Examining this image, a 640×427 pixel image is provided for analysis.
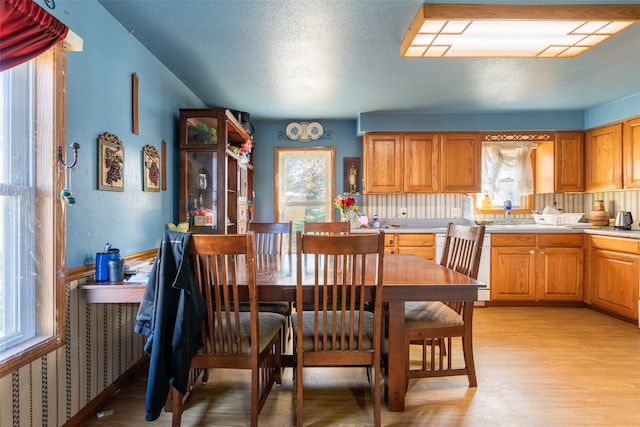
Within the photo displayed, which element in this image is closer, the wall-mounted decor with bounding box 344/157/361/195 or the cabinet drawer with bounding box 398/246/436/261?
the cabinet drawer with bounding box 398/246/436/261

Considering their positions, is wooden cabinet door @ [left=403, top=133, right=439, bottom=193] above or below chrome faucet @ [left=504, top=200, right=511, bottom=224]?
above

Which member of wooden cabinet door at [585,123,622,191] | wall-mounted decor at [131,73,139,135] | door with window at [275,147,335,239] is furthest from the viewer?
door with window at [275,147,335,239]

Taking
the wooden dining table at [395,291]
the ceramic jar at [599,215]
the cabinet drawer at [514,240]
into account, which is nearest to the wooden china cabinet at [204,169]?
the wooden dining table at [395,291]

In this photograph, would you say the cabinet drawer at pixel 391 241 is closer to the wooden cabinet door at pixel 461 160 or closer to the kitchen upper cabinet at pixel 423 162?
the kitchen upper cabinet at pixel 423 162

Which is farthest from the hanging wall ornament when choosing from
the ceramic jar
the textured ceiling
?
the ceramic jar

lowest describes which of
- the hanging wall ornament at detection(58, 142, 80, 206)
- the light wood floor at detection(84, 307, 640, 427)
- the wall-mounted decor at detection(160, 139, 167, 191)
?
the light wood floor at detection(84, 307, 640, 427)

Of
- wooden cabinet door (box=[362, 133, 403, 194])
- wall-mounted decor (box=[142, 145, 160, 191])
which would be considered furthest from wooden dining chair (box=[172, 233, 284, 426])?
wooden cabinet door (box=[362, 133, 403, 194])

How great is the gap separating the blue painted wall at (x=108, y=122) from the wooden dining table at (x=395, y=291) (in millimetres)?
288

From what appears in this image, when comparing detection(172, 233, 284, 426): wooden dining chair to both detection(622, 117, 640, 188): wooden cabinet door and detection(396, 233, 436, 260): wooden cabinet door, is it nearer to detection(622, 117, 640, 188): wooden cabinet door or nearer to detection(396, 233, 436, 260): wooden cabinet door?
detection(396, 233, 436, 260): wooden cabinet door

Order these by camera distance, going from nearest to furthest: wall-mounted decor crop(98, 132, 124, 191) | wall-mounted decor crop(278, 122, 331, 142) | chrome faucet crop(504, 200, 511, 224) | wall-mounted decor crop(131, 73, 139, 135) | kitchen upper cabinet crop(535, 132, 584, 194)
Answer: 1. wall-mounted decor crop(98, 132, 124, 191)
2. wall-mounted decor crop(131, 73, 139, 135)
3. kitchen upper cabinet crop(535, 132, 584, 194)
4. chrome faucet crop(504, 200, 511, 224)
5. wall-mounted decor crop(278, 122, 331, 142)

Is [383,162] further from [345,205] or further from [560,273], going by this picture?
[560,273]

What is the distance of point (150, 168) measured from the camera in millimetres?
2705

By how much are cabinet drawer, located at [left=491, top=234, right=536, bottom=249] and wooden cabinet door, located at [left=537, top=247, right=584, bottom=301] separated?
146mm

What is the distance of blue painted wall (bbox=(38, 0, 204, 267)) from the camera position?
189cm
